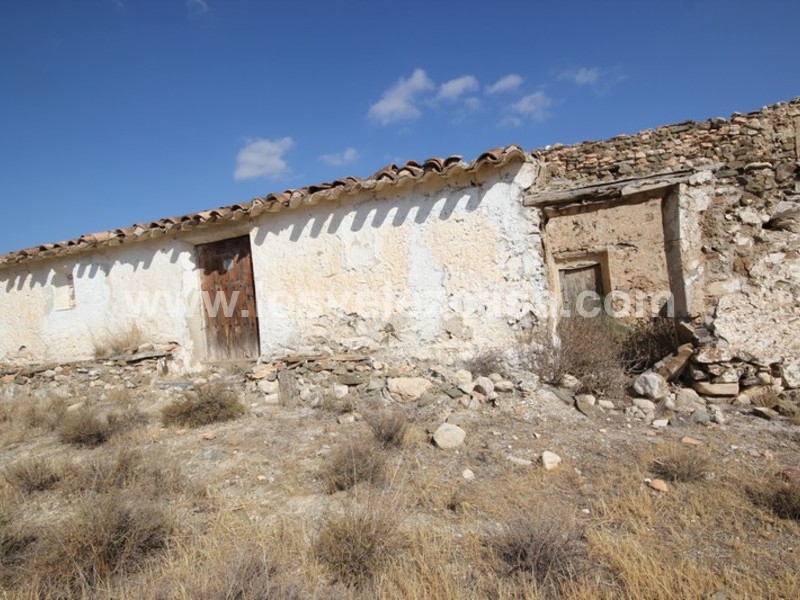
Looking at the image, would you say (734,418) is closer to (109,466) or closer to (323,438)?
(323,438)

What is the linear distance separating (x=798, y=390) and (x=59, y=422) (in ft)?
27.4

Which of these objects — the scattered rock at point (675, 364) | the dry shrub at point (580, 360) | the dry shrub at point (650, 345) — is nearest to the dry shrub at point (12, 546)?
the dry shrub at point (580, 360)

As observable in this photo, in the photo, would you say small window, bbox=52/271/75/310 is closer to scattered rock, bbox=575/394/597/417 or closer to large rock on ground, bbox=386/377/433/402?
large rock on ground, bbox=386/377/433/402

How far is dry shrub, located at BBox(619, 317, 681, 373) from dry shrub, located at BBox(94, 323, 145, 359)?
735 cm

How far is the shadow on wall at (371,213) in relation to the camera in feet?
17.5

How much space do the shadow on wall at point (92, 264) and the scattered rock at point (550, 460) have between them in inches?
239

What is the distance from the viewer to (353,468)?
9.91ft

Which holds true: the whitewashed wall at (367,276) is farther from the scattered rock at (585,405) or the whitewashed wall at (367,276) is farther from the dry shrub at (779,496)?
the dry shrub at (779,496)

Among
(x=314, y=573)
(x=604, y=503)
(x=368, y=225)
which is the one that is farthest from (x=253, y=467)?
(x=368, y=225)

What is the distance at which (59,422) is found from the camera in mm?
4922

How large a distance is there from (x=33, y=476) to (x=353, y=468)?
2481 millimetres

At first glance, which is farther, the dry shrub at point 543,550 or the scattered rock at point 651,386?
the scattered rock at point 651,386

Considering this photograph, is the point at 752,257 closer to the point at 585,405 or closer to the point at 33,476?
the point at 585,405

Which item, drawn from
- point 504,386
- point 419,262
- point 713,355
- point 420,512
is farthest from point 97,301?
point 713,355
